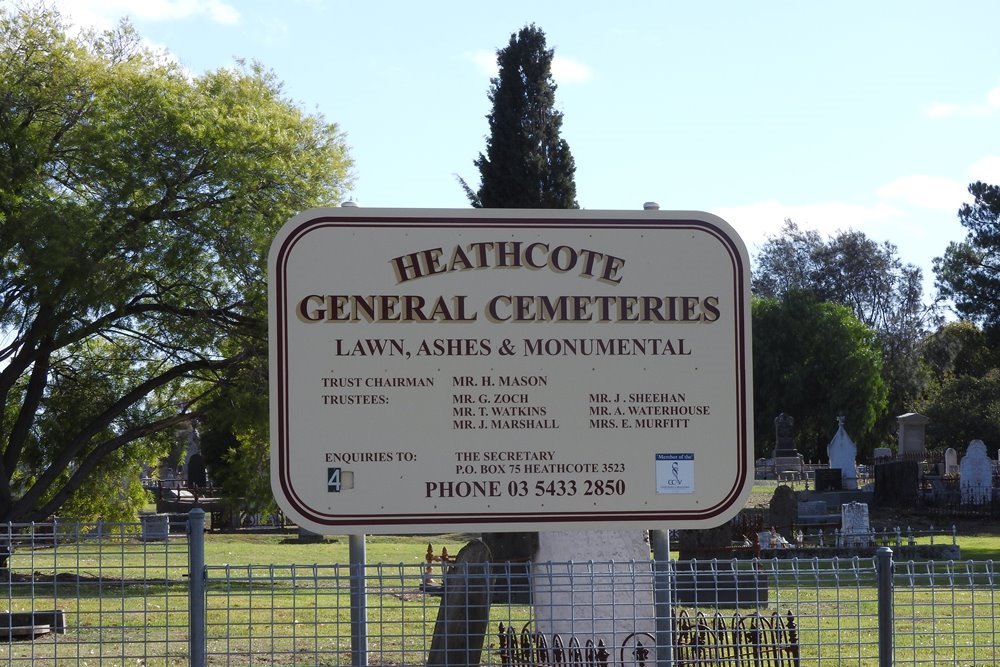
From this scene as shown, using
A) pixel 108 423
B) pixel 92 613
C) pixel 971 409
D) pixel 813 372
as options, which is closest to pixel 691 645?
pixel 92 613

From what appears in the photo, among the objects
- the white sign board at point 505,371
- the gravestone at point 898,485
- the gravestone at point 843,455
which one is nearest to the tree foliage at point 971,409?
the gravestone at point 843,455

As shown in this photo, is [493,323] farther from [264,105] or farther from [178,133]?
[264,105]

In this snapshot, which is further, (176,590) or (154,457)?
(154,457)

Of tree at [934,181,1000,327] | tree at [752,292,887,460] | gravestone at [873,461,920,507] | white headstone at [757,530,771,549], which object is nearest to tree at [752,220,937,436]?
tree at [752,292,887,460]

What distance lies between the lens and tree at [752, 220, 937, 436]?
3226 inches

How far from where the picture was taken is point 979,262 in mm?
55781

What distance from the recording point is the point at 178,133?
Result: 24562 millimetres

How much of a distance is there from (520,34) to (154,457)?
49.7 ft

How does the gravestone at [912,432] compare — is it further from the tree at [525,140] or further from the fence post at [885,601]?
the fence post at [885,601]

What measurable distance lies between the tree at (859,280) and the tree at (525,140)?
51271 mm

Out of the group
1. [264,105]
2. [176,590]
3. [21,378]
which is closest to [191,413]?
[21,378]

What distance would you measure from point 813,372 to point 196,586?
70.2 metres

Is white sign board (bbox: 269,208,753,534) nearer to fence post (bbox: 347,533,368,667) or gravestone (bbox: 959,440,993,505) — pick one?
fence post (bbox: 347,533,368,667)

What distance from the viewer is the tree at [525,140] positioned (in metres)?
32.3
